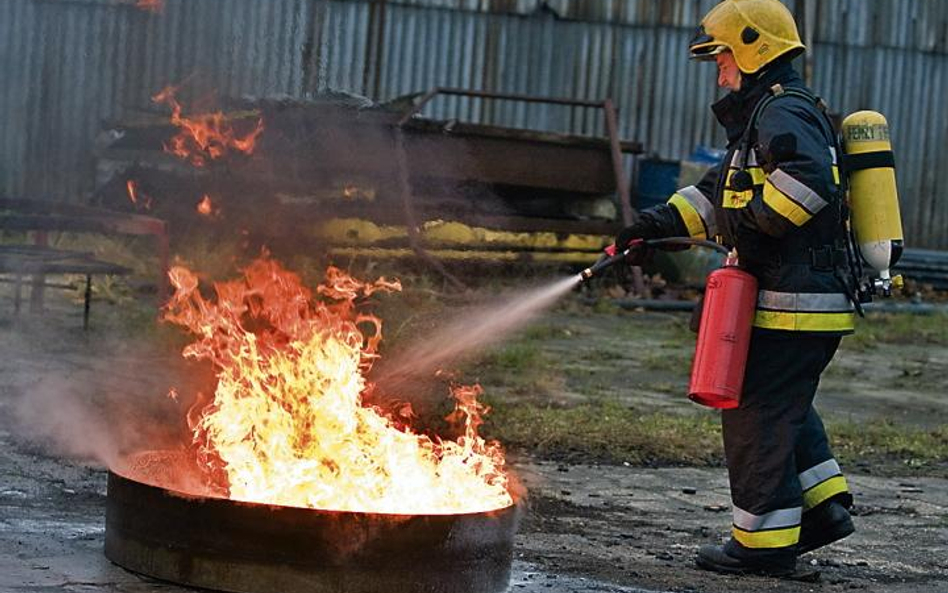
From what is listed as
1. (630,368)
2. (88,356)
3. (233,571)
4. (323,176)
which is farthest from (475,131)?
(233,571)

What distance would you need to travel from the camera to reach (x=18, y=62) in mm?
11172

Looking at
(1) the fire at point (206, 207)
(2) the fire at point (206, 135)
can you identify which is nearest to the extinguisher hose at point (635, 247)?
(2) the fire at point (206, 135)

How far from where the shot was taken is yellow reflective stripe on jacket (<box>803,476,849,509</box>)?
5574mm

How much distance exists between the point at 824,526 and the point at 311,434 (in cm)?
192

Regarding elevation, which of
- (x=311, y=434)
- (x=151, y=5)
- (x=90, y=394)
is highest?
(x=151, y=5)

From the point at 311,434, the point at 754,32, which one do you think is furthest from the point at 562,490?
the point at 754,32

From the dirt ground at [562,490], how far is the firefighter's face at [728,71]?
1.72 metres

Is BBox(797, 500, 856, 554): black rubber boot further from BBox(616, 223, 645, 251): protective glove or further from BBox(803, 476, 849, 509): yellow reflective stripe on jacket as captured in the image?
BBox(616, 223, 645, 251): protective glove

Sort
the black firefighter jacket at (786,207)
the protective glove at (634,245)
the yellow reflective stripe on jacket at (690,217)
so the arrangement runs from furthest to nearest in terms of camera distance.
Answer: the yellow reflective stripe on jacket at (690,217), the protective glove at (634,245), the black firefighter jacket at (786,207)

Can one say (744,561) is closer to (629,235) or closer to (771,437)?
(771,437)

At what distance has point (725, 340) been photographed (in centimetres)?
532

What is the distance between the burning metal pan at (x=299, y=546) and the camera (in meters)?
4.34

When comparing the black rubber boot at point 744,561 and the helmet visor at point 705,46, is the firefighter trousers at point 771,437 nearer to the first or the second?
the black rubber boot at point 744,561

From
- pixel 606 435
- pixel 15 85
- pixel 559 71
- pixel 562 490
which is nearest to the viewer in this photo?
pixel 562 490
